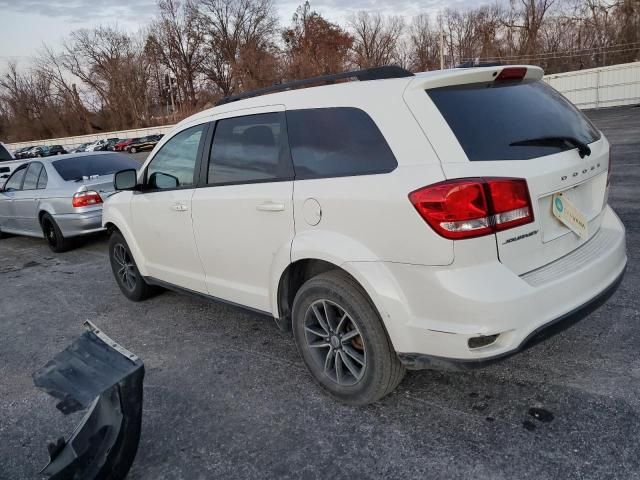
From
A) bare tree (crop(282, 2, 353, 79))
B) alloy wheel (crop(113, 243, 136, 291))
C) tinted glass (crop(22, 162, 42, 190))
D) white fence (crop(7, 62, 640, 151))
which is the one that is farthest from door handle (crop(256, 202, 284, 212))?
bare tree (crop(282, 2, 353, 79))

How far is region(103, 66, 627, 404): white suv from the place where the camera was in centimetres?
224

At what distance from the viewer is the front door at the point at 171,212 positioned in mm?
3791

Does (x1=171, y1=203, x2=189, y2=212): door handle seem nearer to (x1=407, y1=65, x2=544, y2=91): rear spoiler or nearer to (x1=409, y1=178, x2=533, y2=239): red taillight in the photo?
(x1=407, y1=65, x2=544, y2=91): rear spoiler

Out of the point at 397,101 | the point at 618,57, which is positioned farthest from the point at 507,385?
the point at 618,57

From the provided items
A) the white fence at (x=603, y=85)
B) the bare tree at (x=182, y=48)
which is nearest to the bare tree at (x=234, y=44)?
the bare tree at (x=182, y=48)

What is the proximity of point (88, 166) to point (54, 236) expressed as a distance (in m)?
1.20

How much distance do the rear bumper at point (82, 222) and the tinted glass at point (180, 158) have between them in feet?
11.0

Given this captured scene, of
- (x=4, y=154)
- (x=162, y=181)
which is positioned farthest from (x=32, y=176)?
(x=4, y=154)

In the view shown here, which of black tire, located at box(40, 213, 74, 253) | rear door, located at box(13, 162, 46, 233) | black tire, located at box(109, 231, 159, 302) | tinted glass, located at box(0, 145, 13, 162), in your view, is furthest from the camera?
tinted glass, located at box(0, 145, 13, 162)

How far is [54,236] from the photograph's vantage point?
25.2ft

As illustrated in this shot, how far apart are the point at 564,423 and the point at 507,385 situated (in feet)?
1.35

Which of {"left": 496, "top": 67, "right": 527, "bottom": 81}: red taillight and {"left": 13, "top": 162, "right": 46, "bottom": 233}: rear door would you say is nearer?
{"left": 496, "top": 67, "right": 527, "bottom": 81}: red taillight

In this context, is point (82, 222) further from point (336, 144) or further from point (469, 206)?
point (469, 206)

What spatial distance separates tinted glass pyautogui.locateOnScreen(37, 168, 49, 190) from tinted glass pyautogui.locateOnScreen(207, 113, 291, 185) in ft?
17.8
